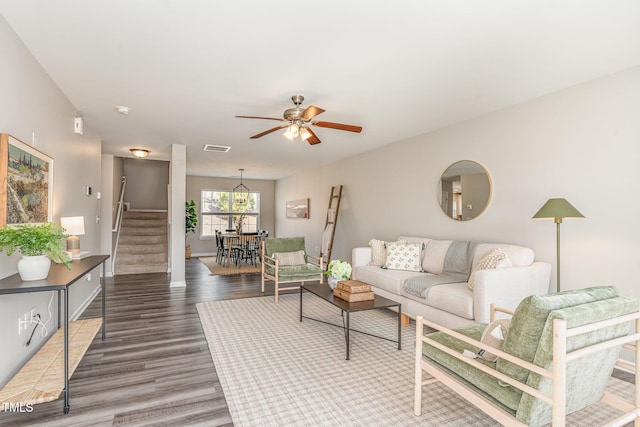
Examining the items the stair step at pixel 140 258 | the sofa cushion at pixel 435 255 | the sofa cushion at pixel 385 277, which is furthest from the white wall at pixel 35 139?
the sofa cushion at pixel 435 255

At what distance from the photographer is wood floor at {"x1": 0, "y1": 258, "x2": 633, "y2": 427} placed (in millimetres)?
1995

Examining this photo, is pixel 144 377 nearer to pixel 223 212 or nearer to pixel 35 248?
pixel 35 248

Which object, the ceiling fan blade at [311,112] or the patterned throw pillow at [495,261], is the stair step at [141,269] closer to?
the ceiling fan blade at [311,112]

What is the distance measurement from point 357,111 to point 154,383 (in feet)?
10.9

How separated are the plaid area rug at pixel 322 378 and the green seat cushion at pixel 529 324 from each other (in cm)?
73

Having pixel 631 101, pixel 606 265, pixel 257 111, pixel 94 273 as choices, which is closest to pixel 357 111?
pixel 257 111

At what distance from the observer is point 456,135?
436 cm

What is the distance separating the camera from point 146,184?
31.4ft

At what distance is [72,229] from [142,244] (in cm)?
475

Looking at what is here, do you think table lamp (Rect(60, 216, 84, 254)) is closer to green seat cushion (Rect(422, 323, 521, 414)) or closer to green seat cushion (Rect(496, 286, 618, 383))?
green seat cushion (Rect(422, 323, 521, 414))

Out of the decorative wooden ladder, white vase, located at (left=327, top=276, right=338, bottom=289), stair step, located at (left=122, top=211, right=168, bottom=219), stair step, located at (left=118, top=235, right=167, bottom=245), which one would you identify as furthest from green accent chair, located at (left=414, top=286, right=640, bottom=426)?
stair step, located at (left=122, top=211, right=168, bottom=219)

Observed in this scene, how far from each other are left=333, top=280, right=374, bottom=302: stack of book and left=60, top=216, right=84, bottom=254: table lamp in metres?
2.69

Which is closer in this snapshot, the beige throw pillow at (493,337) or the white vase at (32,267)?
the beige throw pillow at (493,337)

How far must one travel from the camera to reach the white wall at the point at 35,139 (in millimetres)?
2154
